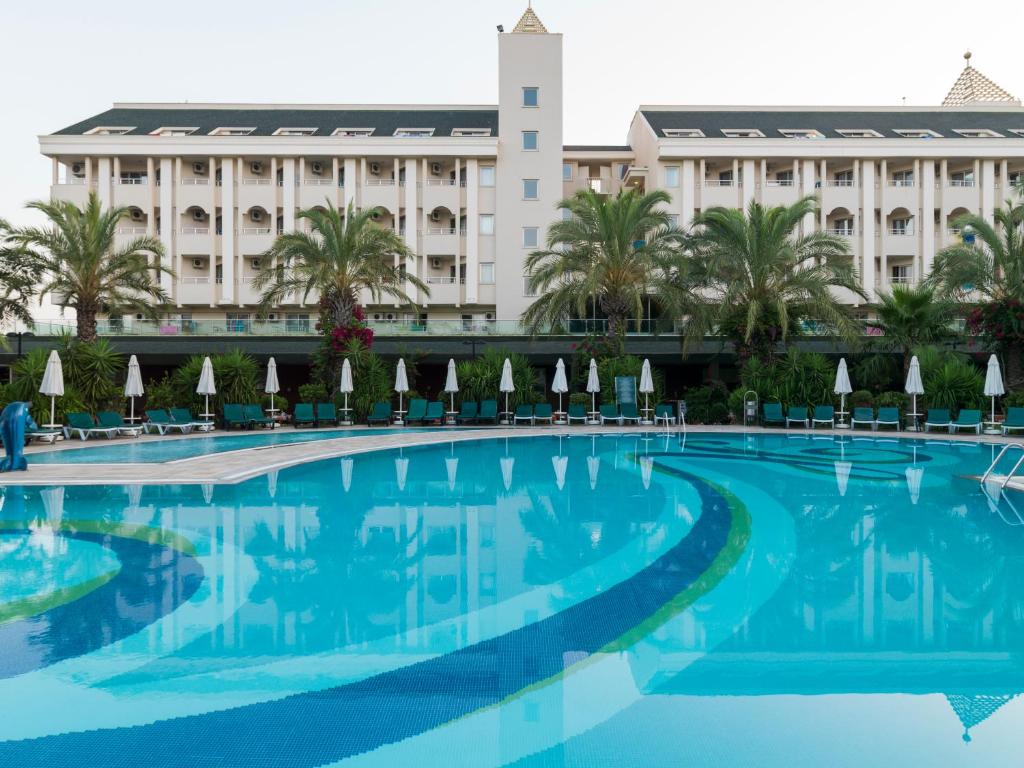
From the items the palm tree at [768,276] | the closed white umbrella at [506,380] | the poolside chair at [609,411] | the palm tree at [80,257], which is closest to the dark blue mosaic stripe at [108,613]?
the closed white umbrella at [506,380]

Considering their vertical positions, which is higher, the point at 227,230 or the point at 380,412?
the point at 227,230

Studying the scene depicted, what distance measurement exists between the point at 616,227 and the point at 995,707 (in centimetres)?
2110

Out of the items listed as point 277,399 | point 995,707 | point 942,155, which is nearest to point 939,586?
point 995,707

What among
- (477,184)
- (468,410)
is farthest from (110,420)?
(477,184)

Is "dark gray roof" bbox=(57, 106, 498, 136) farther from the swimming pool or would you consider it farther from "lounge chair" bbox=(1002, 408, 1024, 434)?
"lounge chair" bbox=(1002, 408, 1024, 434)

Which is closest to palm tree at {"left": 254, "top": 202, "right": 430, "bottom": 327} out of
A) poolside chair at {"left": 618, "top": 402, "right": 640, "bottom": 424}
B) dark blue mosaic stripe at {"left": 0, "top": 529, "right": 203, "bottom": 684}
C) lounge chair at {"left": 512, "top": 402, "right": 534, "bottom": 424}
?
lounge chair at {"left": 512, "top": 402, "right": 534, "bottom": 424}

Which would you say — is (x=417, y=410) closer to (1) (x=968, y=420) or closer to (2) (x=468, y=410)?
(2) (x=468, y=410)

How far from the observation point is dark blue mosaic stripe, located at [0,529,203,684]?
189 inches

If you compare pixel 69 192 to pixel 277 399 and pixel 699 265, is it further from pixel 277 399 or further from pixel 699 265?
pixel 699 265

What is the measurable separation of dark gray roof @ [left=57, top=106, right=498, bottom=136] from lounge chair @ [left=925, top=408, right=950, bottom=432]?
25892mm

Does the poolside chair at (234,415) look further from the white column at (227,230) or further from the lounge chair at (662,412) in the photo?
the white column at (227,230)

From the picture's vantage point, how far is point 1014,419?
2002 centimetres

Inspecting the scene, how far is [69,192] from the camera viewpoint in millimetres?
36344

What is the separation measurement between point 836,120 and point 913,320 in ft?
66.3
